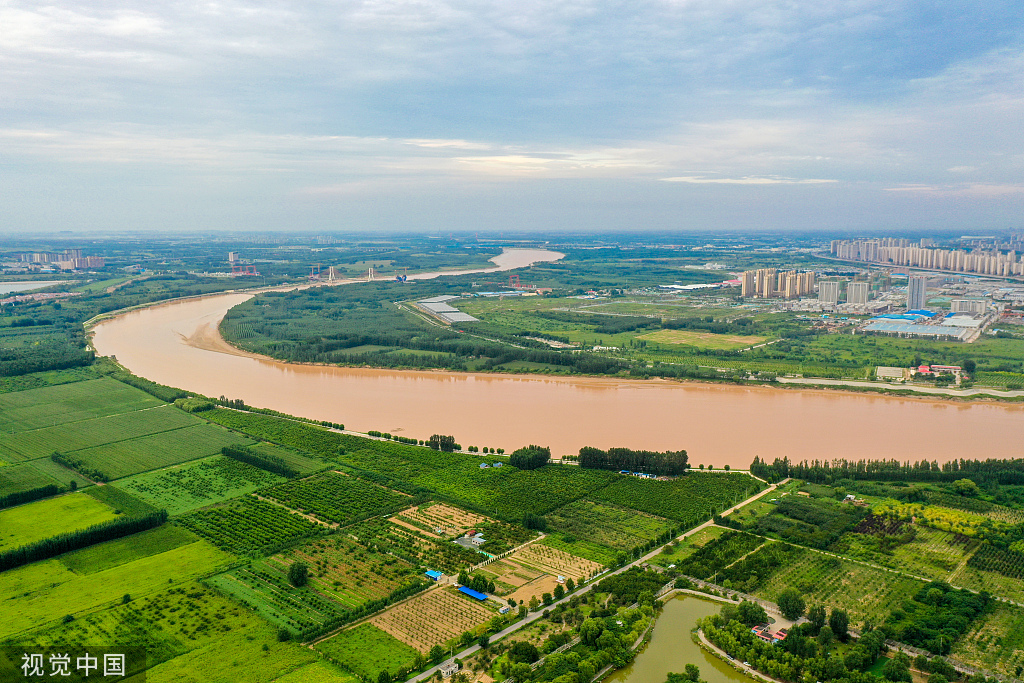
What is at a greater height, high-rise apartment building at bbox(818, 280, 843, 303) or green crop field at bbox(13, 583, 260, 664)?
high-rise apartment building at bbox(818, 280, 843, 303)

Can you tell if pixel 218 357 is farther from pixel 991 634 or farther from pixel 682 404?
pixel 991 634

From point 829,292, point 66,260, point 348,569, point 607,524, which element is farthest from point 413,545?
point 66,260

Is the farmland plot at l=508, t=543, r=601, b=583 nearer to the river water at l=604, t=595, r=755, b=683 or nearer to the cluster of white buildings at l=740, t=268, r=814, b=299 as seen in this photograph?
the river water at l=604, t=595, r=755, b=683

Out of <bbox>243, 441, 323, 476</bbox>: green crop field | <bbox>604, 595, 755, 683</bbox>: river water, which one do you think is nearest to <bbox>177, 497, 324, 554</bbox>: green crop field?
<bbox>243, 441, 323, 476</bbox>: green crop field

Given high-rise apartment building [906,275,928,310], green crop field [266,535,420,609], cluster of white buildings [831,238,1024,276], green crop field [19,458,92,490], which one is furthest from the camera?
cluster of white buildings [831,238,1024,276]

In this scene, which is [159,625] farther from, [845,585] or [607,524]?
[845,585]

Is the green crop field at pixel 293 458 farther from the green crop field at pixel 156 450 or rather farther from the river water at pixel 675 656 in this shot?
the river water at pixel 675 656

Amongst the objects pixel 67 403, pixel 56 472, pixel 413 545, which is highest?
pixel 67 403

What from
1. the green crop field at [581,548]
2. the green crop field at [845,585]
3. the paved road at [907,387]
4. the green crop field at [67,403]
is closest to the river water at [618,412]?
the paved road at [907,387]
